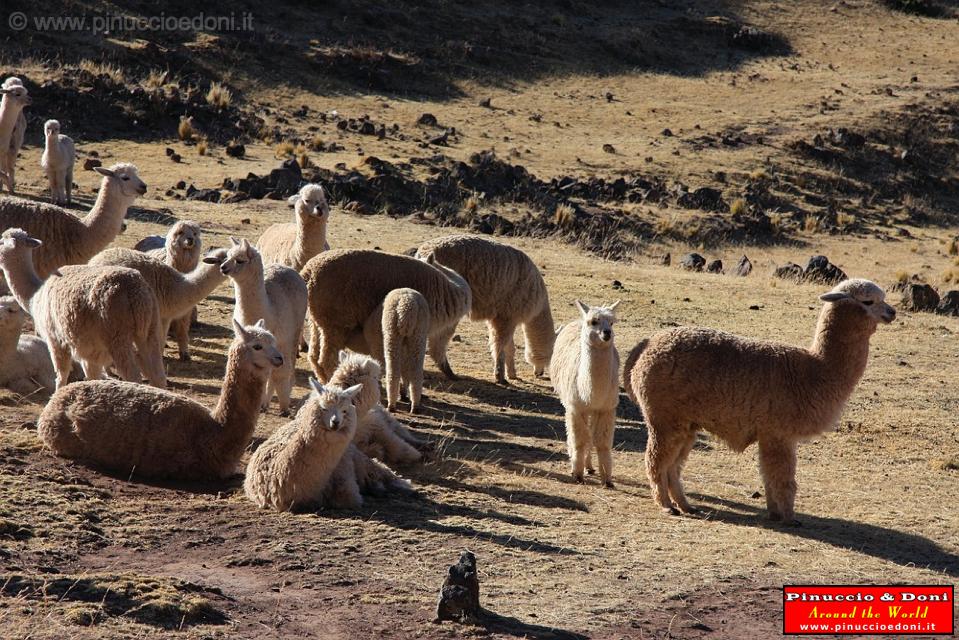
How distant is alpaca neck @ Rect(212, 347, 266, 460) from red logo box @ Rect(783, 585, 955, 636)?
388cm

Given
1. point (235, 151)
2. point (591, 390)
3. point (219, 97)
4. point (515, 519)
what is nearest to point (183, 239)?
point (591, 390)

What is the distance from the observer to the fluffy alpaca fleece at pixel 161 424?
8.89 metres

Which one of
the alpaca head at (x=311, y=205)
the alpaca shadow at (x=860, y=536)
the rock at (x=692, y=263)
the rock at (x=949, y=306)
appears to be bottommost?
the rock at (x=692, y=263)

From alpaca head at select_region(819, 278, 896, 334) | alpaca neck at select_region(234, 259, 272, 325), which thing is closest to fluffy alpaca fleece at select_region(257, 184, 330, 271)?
alpaca neck at select_region(234, 259, 272, 325)

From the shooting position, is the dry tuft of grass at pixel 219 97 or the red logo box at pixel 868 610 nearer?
the red logo box at pixel 868 610

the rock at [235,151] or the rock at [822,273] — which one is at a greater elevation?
the rock at [235,151]

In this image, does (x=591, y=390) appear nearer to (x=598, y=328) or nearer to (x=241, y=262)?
(x=598, y=328)

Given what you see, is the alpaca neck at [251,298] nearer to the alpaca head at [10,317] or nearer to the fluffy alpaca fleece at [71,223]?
the alpaca head at [10,317]

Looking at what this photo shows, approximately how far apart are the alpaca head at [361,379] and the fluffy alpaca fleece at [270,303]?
1189 mm

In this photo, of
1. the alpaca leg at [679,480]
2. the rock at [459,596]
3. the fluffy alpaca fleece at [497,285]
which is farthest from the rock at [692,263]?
the rock at [459,596]

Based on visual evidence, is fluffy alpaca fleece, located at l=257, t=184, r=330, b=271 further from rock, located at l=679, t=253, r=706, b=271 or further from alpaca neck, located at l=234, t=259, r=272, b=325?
rock, located at l=679, t=253, r=706, b=271

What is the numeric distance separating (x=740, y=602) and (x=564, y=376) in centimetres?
322

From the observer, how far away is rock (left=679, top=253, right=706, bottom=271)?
23016mm

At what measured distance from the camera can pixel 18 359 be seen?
1108cm
